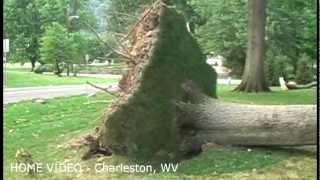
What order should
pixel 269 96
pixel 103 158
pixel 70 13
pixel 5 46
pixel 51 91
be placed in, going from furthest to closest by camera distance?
pixel 51 91 → pixel 269 96 → pixel 103 158 → pixel 70 13 → pixel 5 46

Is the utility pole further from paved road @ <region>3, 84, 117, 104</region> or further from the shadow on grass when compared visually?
the shadow on grass

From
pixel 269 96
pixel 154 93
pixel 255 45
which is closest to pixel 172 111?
pixel 154 93

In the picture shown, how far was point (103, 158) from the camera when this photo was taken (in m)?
5.12

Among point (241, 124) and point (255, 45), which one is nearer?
point (255, 45)

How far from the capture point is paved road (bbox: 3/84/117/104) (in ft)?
16.5

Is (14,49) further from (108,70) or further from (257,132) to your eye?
(257,132)

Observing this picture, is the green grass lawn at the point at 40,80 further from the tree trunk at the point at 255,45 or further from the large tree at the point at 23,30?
the tree trunk at the point at 255,45

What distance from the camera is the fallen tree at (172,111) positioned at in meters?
5.22

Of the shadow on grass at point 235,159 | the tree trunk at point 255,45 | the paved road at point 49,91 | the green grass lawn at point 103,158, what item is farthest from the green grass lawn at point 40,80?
the tree trunk at point 255,45

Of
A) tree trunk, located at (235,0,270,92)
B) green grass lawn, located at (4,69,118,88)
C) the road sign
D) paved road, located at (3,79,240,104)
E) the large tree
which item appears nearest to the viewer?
the road sign

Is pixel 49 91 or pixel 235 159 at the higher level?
pixel 49 91

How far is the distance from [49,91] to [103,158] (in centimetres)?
68

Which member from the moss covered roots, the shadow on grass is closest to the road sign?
→ the moss covered roots

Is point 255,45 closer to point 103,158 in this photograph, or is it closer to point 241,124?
point 241,124
